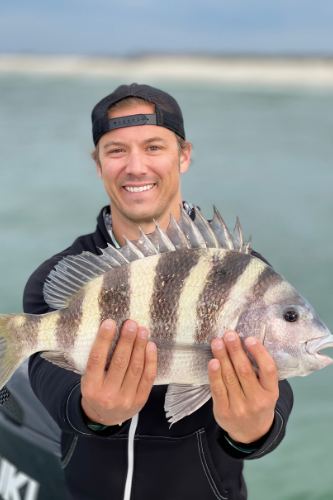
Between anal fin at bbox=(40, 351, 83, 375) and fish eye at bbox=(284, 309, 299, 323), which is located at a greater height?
fish eye at bbox=(284, 309, 299, 323)

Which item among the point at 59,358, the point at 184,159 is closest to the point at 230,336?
the point at 59,358

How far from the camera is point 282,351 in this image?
1353 mm

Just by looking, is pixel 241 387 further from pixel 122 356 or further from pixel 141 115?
pixel 141 115

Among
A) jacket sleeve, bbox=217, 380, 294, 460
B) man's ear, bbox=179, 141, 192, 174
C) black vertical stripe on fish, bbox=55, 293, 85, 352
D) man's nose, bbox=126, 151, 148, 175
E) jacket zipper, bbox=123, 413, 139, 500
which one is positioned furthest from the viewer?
man's ear, bbox=179, 141, 192, 174

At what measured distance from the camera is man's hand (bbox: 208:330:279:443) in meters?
1.33

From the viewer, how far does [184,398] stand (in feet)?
4.79

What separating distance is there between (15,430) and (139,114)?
147 cm

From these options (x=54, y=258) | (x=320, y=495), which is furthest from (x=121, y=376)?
(x=320, y=495)

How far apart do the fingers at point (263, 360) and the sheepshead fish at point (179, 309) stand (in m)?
0.03

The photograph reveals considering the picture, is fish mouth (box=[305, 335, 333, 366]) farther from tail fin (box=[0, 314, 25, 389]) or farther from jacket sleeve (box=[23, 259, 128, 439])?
tail fin (box=[0, 314, 25, 389])

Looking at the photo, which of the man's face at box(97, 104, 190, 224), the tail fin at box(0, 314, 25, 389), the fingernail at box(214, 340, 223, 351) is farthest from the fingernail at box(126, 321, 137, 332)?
the man's face at box(97, 104, 190, 224)

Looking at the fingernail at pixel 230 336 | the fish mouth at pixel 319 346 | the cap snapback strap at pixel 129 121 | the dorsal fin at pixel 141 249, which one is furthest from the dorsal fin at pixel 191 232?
the cap snapback strap at pixel 129 121

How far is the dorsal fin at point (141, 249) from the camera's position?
4.80 ft

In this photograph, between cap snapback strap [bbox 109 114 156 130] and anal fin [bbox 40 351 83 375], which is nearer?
anal fin [bbox 40 351 83 375]
